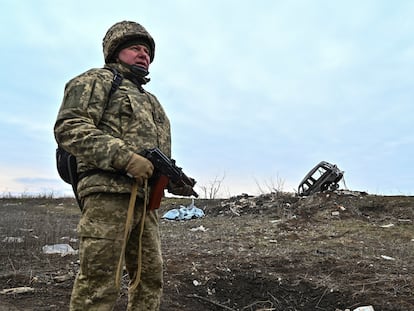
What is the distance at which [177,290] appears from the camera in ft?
13.2

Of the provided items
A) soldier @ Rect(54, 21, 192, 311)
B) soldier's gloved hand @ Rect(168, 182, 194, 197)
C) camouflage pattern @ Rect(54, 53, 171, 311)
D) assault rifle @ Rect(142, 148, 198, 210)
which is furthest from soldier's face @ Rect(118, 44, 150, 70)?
soldier's gloved hand @ Rect(168, 182, 194, 197)

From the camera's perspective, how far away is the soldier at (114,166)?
7.20 ft

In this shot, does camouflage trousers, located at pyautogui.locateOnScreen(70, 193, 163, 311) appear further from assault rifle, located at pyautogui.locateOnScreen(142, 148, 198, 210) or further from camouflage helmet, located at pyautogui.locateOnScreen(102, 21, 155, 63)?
camouflage helmet, located at pyautogui.locateOnScreen(102, 21, 155, 63)

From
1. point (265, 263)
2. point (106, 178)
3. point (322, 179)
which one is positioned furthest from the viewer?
point (322, 179)

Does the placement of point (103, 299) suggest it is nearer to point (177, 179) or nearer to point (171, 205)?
point (177, 179)

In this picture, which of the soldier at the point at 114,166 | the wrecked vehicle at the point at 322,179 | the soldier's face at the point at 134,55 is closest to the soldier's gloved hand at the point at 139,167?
the soldier at the point at 114,166

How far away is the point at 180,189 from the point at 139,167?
0.50m

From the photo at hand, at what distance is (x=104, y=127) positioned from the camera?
237 centimetres

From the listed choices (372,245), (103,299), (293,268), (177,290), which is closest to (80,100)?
(103,299)

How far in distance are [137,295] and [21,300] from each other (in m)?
1.57

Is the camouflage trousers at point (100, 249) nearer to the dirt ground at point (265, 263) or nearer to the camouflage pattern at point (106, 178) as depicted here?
the camouflage pattern at point (106, 178)

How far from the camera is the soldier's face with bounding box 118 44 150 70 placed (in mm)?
2574

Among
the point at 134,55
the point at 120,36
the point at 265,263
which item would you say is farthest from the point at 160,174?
the point at 265,263

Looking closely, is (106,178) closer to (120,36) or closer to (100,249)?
(100,249)
